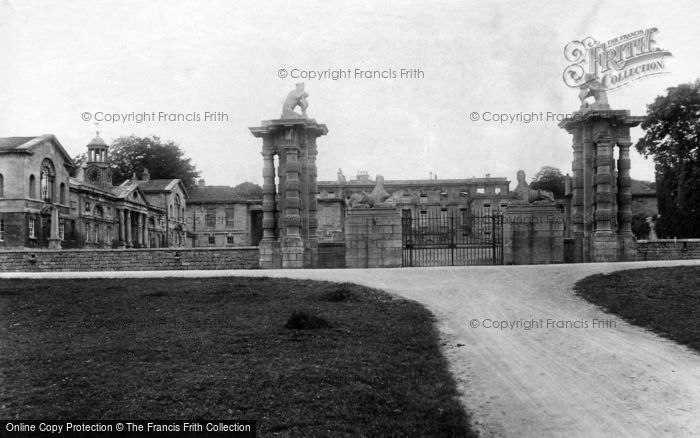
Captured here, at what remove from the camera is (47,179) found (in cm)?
4466

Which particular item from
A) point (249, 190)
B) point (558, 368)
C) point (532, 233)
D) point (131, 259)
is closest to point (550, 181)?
point (249, 190)

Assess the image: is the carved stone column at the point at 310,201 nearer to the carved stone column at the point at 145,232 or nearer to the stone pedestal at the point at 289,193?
the stone pedestal at the point at 289,193

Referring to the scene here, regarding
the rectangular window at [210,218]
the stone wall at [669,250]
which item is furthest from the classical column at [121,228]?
the stone wall at [669,250]

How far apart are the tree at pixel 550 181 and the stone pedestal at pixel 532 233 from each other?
58373 millimetres

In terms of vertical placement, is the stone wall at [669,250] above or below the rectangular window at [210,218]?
below

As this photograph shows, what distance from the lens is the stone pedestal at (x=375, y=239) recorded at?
2220 centimetres

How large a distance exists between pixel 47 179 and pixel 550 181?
64447mm

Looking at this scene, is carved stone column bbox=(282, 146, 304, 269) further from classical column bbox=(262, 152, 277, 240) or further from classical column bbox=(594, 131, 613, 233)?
classical column bbox=(594, 131, 613, 233)

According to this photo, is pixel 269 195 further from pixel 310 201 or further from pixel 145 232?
pixel 145 232

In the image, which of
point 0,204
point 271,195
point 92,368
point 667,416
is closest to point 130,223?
point 0,204

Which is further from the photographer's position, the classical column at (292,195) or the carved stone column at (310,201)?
the carved stone column at (310,201)

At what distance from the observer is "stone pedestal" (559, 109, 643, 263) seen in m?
23.1

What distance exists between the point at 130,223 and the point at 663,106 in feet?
164

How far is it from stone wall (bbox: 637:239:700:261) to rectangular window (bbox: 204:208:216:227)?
5296 centimetres
